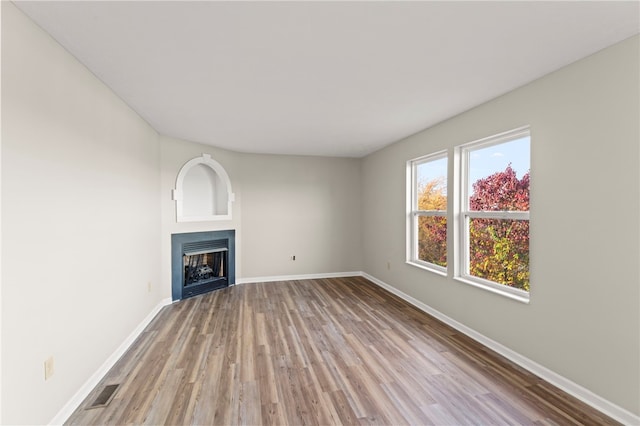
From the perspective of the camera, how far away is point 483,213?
3023 millimetres

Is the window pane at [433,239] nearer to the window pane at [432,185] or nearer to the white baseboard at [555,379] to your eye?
the window pane at [432,185]

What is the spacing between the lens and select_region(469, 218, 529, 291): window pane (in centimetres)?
263

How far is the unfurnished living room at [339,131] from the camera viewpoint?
158 centimetres

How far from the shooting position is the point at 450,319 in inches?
131

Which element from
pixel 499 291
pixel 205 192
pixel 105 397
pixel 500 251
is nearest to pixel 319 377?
pixel 105 397

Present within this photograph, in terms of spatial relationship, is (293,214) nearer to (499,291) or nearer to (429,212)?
(429,212)

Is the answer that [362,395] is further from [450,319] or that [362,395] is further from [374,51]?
[374,51]

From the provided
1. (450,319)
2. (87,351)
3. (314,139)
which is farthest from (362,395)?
(314,139)

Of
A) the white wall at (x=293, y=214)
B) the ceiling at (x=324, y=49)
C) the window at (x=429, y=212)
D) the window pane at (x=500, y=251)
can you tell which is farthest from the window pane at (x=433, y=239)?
the white wall at (x=293, y=214)

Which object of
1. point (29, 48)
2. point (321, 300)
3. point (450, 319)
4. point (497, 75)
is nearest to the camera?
point (29, 48)

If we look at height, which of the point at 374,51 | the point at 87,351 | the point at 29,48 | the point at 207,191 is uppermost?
the point at 374,51

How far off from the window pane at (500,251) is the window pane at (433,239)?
1.51 feet

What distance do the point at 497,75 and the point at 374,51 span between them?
1.07 m

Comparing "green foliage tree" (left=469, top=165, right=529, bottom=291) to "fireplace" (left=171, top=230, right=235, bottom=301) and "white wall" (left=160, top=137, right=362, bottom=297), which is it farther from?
"fireplace" (left=171, top=230, right=235, bottom=301)
